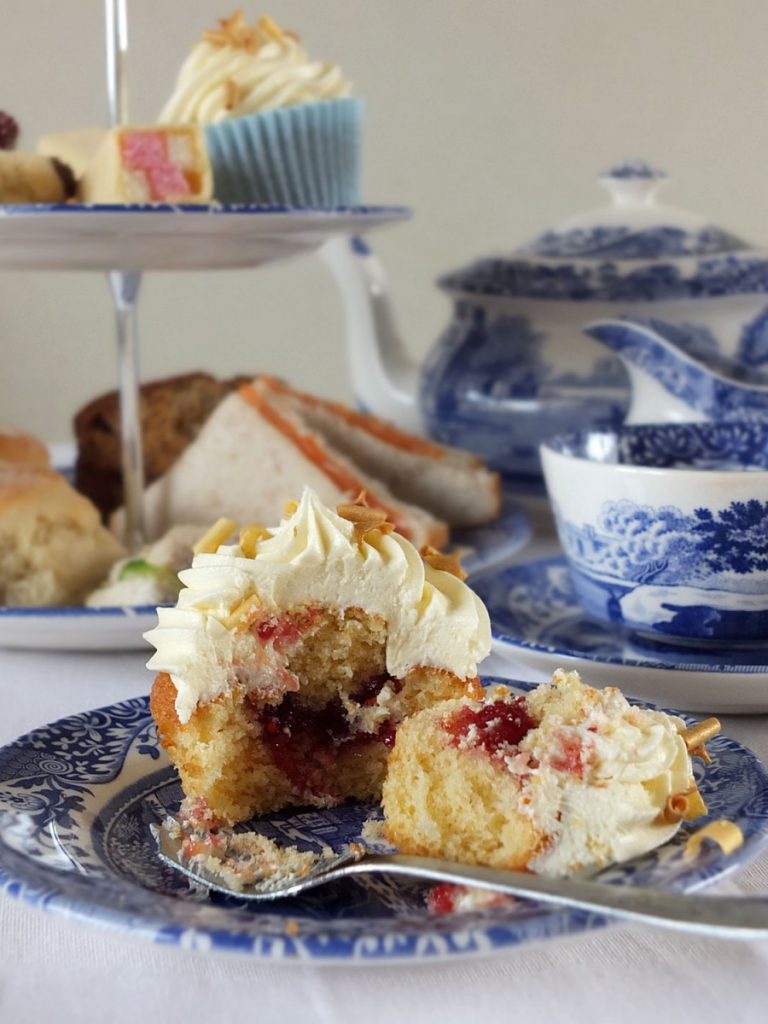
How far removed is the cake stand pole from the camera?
1.34 meters

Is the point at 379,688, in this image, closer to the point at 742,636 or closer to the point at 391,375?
the point at 742,636

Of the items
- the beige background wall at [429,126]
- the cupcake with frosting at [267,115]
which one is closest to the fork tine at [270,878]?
the cupcake with frosting at [267,115]

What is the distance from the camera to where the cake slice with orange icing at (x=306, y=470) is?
1.38 m

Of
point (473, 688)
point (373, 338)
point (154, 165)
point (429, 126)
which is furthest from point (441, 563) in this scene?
point (429, 126)

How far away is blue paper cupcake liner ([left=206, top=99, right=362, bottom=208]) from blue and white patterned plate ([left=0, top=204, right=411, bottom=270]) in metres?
0.08

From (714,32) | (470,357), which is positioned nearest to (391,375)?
(470,357)

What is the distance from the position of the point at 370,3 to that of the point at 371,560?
215 centimetres

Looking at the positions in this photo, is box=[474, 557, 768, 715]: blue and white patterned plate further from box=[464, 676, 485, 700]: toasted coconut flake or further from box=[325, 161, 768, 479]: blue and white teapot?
box=[325, 161, 768, 479]: blue and white teapot

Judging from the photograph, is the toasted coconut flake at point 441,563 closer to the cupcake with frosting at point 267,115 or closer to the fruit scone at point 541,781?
the fruit scone at point 541,781

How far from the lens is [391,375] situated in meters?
1.84

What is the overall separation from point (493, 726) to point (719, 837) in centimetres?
14

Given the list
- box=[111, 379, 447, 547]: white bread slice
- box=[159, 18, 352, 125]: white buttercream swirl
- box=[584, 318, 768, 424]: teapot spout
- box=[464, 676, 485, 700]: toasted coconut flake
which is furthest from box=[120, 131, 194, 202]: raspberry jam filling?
box=[464, 676, 485, 700]: toasted coconut flake

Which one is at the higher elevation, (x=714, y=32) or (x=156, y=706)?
(x=714, y=32)

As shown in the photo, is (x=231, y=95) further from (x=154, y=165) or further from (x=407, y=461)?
(x=407, y=461)
